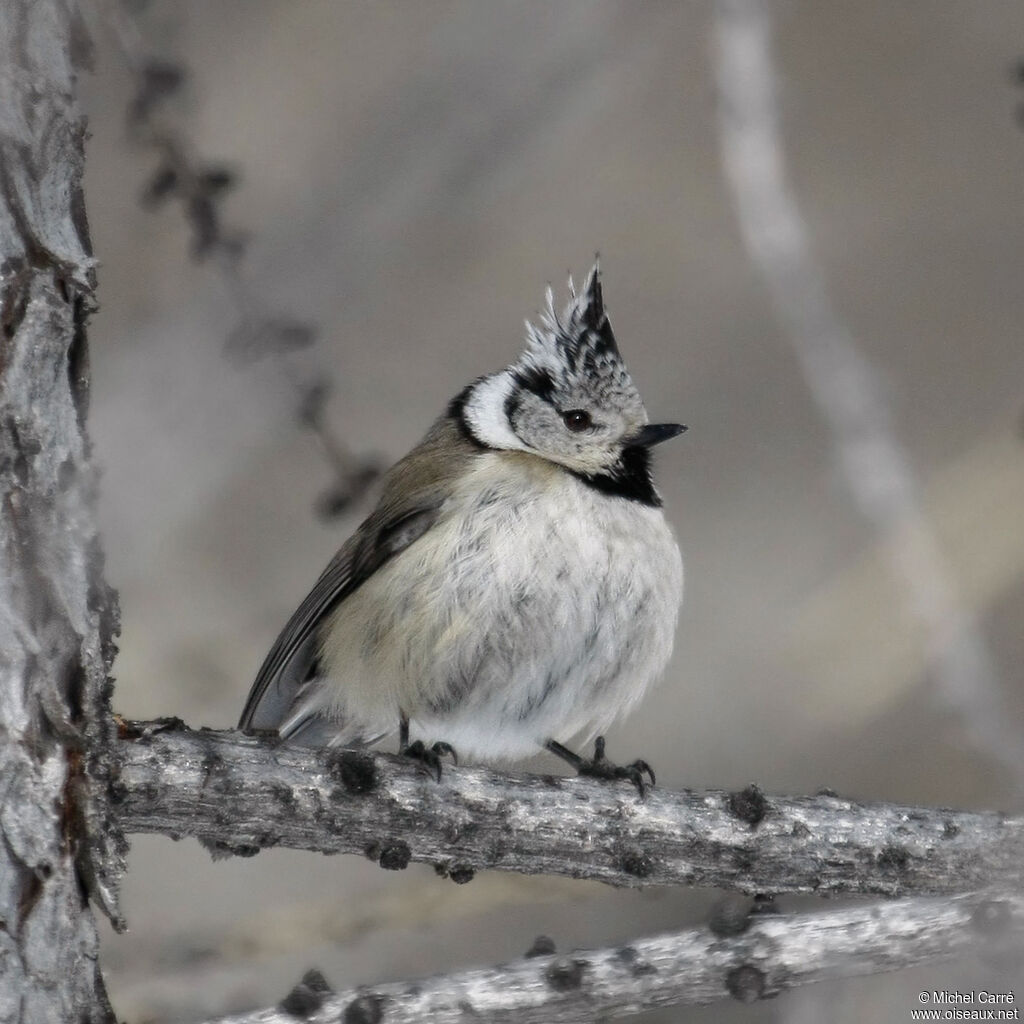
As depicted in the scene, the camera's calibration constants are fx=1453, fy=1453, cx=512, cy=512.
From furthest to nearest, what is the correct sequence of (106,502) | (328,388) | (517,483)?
(517,483), (106,502), (328,388)

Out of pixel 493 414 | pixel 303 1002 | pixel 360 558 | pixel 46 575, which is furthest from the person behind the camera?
pixel 493 414

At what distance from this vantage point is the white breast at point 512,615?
355 cm

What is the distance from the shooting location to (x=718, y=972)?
2.70 m

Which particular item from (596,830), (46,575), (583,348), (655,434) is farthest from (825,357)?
(46,575)

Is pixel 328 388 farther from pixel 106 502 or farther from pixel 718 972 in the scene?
pixel 718 972

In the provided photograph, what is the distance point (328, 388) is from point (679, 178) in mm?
3076

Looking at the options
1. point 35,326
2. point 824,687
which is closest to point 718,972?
point 35,326

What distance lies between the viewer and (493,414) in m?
4.18

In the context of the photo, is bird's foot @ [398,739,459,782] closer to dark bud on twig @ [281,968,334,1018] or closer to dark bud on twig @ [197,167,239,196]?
dark bud on twig @ [281,968,334,1018]

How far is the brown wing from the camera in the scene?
3.80 metres

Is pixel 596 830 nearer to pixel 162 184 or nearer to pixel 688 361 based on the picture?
pixel 162 184

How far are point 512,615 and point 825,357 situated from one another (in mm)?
1130

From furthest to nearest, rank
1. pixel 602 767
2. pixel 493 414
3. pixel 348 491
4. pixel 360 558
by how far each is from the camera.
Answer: pixel 493 414 < pixel 360 558 < pixel 602 767 < pixel 348 491

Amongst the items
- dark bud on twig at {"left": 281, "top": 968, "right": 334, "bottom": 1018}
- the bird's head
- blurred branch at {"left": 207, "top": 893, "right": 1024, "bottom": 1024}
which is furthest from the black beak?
dark bud on twig at {"left": 281, "top": 968, "right": 334, "bottom": 1018}
